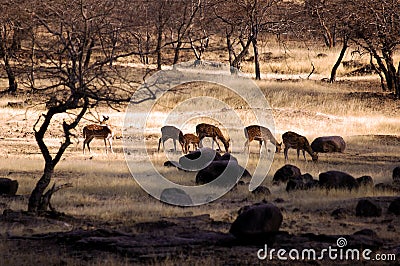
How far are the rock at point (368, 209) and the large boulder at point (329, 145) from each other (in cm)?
1380

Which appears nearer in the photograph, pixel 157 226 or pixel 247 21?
pixel 157 226

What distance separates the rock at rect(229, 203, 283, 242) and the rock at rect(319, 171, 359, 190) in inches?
252

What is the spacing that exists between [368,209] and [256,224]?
3.56m

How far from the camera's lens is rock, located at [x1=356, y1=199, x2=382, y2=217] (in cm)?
1401

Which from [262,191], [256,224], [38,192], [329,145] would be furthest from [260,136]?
[256,224]

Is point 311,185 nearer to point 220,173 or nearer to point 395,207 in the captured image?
point 220,173

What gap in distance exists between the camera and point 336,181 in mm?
17625

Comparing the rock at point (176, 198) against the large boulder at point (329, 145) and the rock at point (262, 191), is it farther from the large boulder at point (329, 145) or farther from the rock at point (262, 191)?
the large boulder at point (329, 145)

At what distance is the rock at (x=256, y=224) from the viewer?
11164 mm

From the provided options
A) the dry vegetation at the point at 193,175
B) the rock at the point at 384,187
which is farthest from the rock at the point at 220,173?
the rock at the point at 384,187

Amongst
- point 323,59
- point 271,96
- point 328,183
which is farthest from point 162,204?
point 323,59

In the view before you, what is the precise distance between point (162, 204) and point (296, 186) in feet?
11.5

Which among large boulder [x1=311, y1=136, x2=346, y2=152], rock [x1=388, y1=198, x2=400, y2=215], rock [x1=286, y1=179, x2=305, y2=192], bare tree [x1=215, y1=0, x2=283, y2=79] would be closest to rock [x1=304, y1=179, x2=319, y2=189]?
rock [x1=286, y1=179, x2=305, y2=192]

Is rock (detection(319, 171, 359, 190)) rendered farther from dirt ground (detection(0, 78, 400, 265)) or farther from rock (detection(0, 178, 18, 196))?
rock (detection(0, 178, 18, 196))
